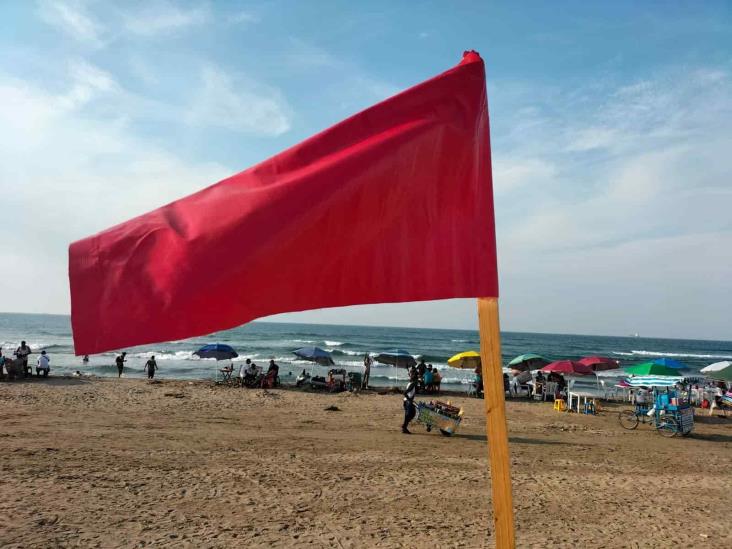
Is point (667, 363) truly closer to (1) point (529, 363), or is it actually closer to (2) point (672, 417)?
(2) point (672, 417)

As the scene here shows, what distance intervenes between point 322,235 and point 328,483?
24.6 feet

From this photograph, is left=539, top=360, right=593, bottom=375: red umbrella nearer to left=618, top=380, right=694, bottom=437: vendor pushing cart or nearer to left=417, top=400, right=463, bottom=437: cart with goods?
left=618, top=380, right=694, bottom=437: vendor pushing cart

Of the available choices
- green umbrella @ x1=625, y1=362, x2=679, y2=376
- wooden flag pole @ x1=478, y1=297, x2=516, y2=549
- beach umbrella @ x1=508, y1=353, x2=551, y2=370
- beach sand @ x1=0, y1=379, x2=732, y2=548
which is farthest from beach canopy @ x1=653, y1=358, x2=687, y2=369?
wooden flag pole @ x1=478, y1=297, x2=516, y2=549

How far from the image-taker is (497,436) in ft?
7.88

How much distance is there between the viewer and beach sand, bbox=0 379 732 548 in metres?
7.05

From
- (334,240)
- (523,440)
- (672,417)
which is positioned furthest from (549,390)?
(334,240)

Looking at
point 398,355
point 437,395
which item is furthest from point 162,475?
point 398,355

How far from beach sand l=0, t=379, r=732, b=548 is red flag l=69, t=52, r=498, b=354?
539cm

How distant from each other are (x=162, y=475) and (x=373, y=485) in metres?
3.53

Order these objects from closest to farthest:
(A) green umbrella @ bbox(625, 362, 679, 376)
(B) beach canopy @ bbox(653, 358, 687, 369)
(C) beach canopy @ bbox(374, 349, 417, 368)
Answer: (A) green umbrella @ bbox(625, 362, 679, 376) < (B) beach canopy @ bbox(653, 358, 687, 369) < (C) beach canopy @ bbox(374, 349, 417, 368)

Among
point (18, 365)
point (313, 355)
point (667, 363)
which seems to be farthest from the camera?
point (313, 355)

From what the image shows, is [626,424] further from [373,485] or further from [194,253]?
[194,253]

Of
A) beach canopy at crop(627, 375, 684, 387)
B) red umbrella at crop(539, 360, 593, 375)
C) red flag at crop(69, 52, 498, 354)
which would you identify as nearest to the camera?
red flag at crop(69, 52, 498, 354)

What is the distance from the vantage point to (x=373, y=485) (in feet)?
29.5
